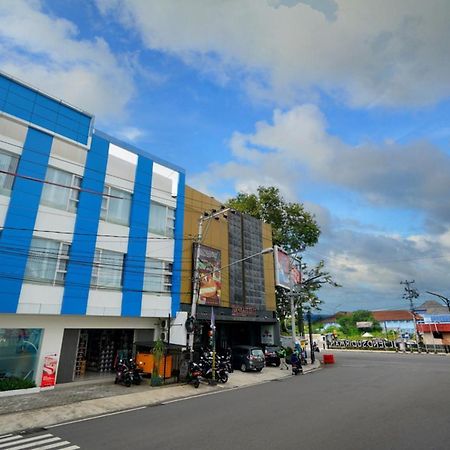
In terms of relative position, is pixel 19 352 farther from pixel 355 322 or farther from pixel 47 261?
pixel 355 322

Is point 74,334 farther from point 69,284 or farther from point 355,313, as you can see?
point 355,313

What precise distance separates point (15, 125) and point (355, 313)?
A: 3984 inches

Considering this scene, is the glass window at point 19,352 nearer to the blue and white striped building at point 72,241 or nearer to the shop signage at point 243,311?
the blue and white striped building at point 72,241

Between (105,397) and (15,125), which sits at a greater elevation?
(15,125)

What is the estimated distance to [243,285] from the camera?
29.1 m

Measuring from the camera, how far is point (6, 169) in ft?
50.6

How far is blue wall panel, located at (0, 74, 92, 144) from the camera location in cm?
1594

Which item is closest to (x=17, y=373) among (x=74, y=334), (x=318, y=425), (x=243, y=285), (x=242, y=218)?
(x=74, y=334)

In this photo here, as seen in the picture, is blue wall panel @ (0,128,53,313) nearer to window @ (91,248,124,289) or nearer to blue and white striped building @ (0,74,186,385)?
blue and white striped building @ (0,74,186,385)

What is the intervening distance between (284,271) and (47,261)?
75.1 ft

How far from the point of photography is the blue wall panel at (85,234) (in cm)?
1665

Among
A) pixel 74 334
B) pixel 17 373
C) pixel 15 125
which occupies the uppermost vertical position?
pixel 15 125

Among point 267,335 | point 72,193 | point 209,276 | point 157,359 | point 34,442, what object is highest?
point 72,193

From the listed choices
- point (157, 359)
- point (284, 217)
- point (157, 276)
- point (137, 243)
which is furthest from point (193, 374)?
point (284, 217)
